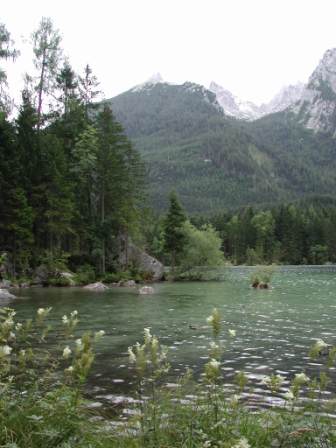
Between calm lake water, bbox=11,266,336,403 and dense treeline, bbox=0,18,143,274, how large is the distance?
16218 mm

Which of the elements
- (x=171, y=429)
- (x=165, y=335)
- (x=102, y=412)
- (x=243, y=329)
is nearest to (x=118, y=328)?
(x=165, y=335)

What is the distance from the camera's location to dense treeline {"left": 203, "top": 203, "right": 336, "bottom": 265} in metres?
135

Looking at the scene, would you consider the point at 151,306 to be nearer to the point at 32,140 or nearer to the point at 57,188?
the point at 57,188

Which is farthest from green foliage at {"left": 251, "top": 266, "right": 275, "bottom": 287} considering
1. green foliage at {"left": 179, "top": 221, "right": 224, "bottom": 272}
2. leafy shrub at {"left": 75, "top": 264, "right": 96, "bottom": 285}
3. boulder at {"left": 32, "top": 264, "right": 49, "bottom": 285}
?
boulder at {"left": 32, "top": 264, "right": 49, "bottom": 285}

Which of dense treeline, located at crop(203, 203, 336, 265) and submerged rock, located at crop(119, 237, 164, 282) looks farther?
dense treeline, located at crop(203, 203, 336, 265)

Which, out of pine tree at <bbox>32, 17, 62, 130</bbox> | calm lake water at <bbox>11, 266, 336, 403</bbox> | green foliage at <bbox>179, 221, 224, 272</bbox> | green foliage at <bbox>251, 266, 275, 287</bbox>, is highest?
pine tree at <bbox>32, 17, 62, 130</bbox>

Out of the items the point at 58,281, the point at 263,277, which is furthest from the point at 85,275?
the point at 263,277

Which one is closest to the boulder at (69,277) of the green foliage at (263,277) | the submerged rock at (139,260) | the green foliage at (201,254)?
the submerged rock at (139,260)

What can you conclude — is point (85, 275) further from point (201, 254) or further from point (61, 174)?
point (201, 254)

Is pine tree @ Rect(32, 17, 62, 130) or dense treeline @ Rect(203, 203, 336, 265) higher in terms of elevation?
pine tree @ Rect(32, 17, 62, 130)

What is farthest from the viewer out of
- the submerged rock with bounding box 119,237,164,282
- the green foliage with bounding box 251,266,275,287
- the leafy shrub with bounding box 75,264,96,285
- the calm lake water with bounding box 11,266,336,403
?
the submerged rock with bounding box 119,237,164,282

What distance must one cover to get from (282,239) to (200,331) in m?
127

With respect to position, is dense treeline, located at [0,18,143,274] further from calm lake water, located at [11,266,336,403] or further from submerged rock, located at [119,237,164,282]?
calm lake water, located at [11,266,336,403]

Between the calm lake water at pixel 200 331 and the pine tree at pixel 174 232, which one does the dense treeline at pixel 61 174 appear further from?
the calm lake water at pixel 200 331
